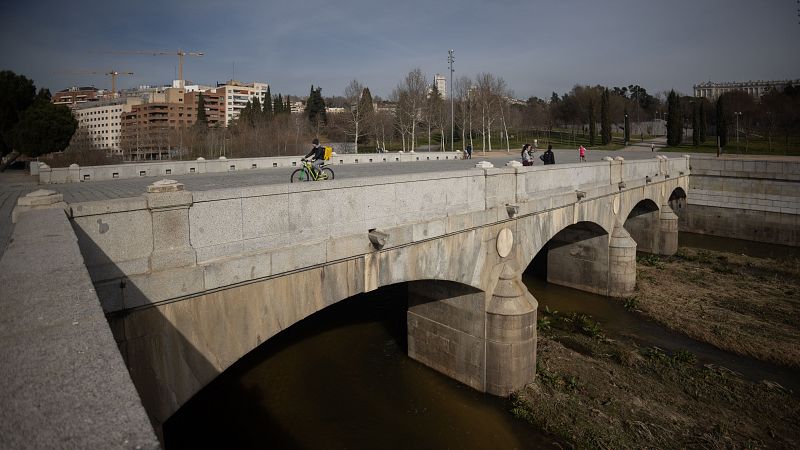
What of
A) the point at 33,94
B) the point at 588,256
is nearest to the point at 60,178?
the point at 588,256

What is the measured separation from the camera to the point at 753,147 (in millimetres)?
55375

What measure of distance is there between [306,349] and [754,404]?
10936mm

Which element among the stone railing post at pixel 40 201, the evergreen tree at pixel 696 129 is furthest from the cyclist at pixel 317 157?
the evergreen tree at pixel 696 129

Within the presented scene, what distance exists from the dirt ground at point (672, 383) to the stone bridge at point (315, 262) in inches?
56.5

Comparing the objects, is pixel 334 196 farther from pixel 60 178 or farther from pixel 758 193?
pixel 758 193

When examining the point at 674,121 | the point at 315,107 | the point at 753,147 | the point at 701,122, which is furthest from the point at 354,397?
the point at 315,107

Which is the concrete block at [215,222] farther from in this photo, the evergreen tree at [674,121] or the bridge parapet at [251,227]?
the evergreen tree at [674,121]

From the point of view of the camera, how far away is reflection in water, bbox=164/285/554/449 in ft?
34.8

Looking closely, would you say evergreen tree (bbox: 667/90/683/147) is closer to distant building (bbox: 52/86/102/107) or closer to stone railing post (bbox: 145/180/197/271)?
stone railing post (bbox: 145/180/197/271)

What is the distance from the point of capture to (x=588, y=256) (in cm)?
2020

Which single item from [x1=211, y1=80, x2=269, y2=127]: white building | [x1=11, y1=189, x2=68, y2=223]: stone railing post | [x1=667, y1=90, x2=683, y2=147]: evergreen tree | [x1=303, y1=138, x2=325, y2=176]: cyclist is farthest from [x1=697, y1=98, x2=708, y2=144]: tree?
[x1=211, y1=80, x2=269, y2=127]: white building

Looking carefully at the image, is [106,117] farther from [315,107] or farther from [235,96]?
[315,107]

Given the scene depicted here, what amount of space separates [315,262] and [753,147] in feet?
205

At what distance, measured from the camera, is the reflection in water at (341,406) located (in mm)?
10594
